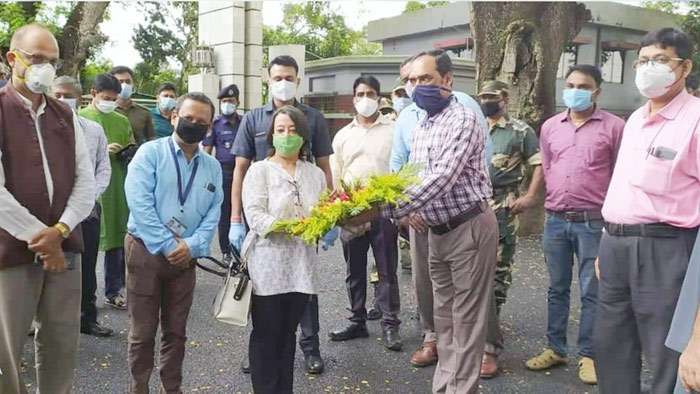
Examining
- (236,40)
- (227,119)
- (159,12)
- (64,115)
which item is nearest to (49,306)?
(64,115)

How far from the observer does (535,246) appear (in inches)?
323

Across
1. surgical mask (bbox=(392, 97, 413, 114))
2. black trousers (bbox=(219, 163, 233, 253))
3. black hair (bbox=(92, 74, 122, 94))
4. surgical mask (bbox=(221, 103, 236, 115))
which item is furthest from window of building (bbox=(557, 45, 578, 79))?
black hair (bbox=(92, 74, 122, 94))

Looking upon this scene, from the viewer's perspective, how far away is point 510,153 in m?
4.37

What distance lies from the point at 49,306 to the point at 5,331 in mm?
230

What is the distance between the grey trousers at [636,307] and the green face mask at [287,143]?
1.73 m

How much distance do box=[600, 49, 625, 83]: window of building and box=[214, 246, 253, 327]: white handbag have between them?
75.0 ft

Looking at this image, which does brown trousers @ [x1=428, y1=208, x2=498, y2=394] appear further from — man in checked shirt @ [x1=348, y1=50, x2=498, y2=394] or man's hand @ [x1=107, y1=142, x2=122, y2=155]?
man's hand @ [x1=107, y1=142, x2=122, y2=155]

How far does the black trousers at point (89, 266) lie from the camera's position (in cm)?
439

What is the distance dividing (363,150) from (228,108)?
7.77ft

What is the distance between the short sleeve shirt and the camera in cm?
436

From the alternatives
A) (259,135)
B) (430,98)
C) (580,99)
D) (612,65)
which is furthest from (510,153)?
(612,65)

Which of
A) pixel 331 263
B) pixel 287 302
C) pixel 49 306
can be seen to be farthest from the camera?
pixel 331 263

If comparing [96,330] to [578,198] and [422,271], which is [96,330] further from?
[578,198]

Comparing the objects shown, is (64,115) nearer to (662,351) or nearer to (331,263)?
(662,351)
